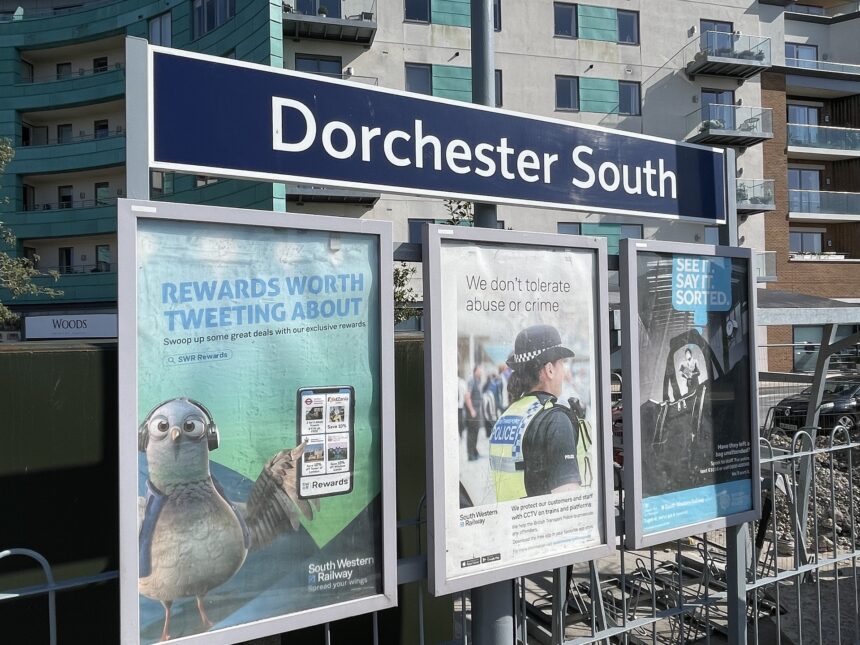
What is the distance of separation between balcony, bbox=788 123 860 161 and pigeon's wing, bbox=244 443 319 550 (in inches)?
1402

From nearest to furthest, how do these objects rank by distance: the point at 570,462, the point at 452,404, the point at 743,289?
the point at 452,404 < the point at 570,462 < the point at 743,289

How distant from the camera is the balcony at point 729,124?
96.1ft

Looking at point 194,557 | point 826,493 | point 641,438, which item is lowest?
point 826,493

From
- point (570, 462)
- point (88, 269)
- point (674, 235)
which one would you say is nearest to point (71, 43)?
point (88, 269)

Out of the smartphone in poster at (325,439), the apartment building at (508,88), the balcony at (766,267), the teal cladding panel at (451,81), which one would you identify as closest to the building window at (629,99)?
the apartment building at (508,88)

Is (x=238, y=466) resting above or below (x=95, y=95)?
below

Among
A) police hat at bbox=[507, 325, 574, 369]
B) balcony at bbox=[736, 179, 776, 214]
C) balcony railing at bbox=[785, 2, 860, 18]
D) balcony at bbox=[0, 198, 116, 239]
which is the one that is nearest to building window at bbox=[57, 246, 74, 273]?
A: balcony at bbox=[0, 198, 116, 239]

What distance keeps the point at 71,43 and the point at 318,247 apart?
3525cm

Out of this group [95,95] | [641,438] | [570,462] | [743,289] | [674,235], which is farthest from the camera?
[95,95]

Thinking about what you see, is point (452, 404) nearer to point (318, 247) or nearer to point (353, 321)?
point (353, 321)

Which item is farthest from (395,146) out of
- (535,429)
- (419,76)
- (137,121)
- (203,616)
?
(419,76)

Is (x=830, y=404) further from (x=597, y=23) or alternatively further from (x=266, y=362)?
(x=597, y=23)

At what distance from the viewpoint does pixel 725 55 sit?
96.4 ft

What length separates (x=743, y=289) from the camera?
3.77 metres
